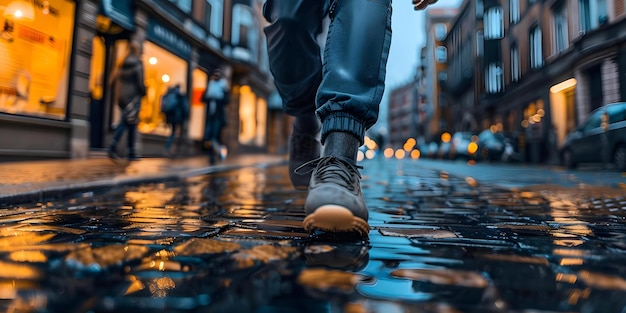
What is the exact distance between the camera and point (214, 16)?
14422mm

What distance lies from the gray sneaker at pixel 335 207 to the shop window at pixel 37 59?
701 centimetres

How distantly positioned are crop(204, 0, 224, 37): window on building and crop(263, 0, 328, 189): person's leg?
12689mm

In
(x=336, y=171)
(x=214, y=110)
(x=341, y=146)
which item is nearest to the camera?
(x=336, y=171)

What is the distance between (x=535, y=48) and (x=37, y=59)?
9948 millimetres

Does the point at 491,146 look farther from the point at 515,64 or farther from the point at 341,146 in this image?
the point at 341,146

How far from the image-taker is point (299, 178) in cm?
230

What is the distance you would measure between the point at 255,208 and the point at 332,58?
939 mm

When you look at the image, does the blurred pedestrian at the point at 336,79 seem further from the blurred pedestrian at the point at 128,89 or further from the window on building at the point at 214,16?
the window on building at the point at 214,16

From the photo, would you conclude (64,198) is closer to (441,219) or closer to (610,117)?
(441,219)

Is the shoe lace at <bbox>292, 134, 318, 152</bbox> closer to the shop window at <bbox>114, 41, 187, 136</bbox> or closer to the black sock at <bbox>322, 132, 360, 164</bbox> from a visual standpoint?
the black sock at <bbox>322, 132, 360, 164</bbox>

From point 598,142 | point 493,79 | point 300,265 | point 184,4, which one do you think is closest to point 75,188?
point 300,265

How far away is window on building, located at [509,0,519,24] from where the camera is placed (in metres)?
7.73

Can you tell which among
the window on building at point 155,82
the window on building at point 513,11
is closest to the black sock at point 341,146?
the window on building at point 513,11

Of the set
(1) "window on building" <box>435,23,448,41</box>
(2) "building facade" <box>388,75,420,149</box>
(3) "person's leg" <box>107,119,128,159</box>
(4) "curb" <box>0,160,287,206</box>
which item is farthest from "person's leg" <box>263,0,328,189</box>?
(2) "building facade" <box>388,75,420,149</box>
